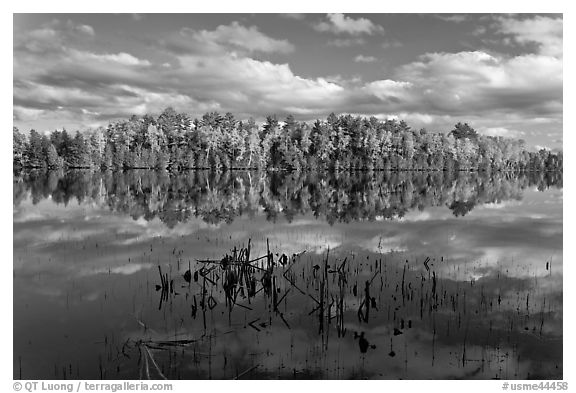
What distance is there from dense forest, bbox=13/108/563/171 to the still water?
246 ft

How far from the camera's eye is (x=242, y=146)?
100 metres

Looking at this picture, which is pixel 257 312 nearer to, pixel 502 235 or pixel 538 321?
pixel 538 321

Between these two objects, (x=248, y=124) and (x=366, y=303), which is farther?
(x=248, y=124)

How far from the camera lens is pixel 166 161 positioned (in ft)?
302

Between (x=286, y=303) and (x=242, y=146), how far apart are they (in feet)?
298

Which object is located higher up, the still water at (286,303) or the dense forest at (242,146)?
the dense forest at (242,146)

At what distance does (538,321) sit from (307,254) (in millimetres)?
7492

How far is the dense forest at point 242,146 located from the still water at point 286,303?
75040 millimetres

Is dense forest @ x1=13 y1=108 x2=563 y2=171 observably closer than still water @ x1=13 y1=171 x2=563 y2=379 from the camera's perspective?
No

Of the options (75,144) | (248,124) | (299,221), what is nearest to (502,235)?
(299,221)

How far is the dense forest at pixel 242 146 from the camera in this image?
91250mm

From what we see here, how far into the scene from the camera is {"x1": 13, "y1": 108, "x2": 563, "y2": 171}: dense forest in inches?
3593

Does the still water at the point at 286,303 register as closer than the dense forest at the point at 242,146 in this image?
Yes
